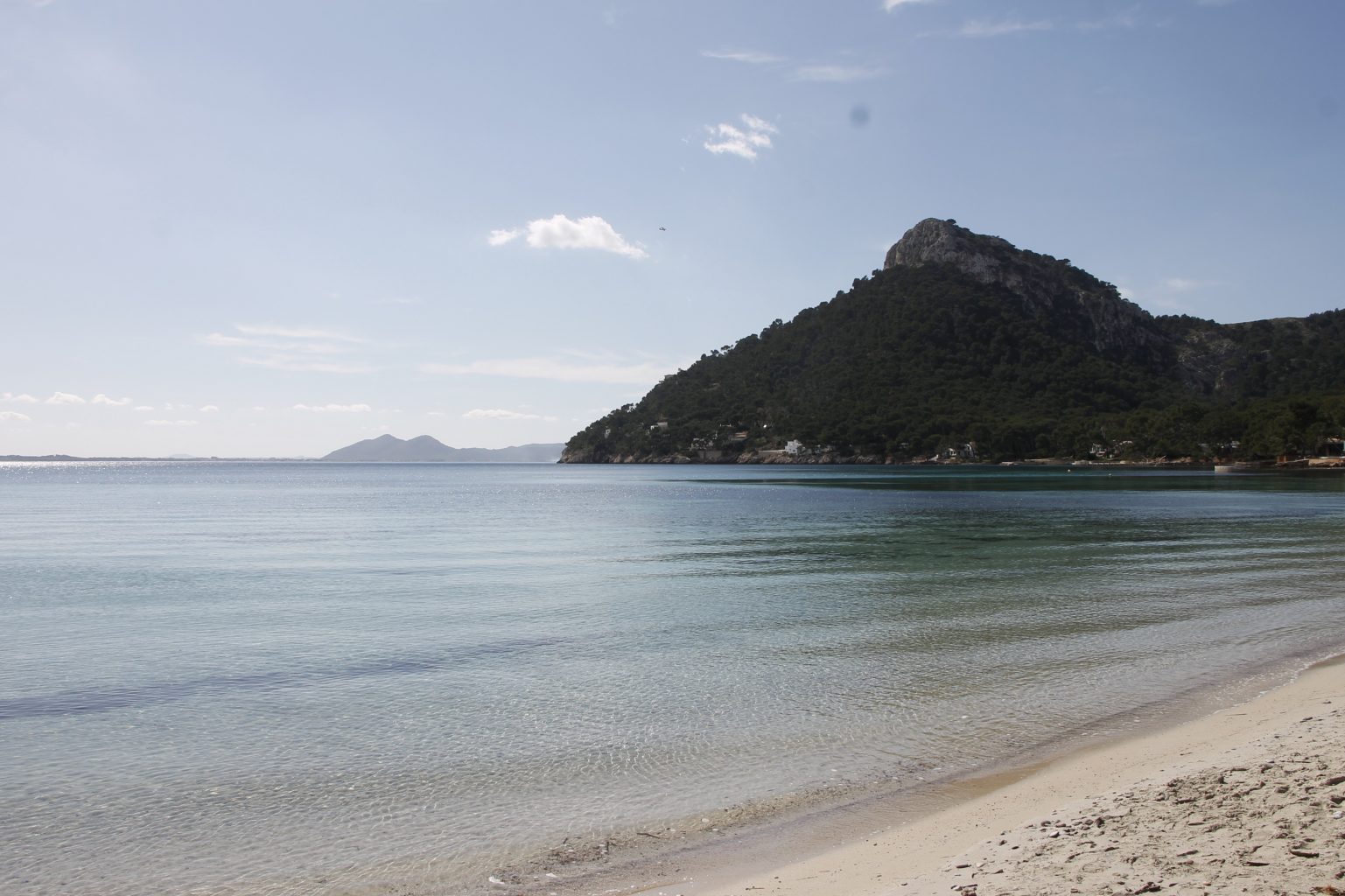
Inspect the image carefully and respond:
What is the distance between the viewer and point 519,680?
12672 millimetres

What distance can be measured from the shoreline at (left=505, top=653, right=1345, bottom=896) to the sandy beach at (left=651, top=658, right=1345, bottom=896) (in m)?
0.02

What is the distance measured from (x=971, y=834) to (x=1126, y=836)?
114cm

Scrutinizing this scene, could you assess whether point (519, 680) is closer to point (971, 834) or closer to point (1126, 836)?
point (971, 834)

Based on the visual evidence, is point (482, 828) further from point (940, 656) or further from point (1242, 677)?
point (1242, 677)

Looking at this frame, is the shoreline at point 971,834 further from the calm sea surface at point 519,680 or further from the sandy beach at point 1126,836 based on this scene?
the calm sea surface at point 519,680

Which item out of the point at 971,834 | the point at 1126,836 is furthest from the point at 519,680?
the point at 1126,836

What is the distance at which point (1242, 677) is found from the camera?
1227cm

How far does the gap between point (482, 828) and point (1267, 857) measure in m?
5.69

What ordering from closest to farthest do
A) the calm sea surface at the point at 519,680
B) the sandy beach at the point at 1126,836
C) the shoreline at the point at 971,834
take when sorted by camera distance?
the sandy beach at the point at 1126,836
the shoreline at the point at 971,834
the calm sea surface at the point at 519,680

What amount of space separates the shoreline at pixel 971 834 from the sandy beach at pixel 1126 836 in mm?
18

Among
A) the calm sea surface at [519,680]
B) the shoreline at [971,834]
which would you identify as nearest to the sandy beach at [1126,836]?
the shoreline at [971,834]

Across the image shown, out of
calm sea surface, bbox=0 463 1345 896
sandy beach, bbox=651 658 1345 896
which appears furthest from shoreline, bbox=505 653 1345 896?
calm sea surface, bbox=0 463 1345 896

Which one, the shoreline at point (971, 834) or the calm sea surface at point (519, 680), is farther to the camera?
the calm sea surface at point (519, 680)

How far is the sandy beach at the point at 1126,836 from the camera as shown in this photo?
509cm
